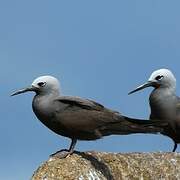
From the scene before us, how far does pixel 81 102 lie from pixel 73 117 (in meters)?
0.38

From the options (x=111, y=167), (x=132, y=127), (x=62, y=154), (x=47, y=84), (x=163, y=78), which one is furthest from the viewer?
(x=163, y=78)

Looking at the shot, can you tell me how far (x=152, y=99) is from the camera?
19.8 metres

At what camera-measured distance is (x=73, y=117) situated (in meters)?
17.1

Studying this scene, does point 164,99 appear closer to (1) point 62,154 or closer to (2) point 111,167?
(2) point 111,167

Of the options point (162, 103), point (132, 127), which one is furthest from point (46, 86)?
point (162, 103)

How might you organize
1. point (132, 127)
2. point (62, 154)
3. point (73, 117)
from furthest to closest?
point (132, 127), point (62, 154), point (73, 117)

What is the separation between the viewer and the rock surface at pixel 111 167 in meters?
17.1

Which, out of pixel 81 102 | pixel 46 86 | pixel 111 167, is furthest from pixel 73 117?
pixel 111 167

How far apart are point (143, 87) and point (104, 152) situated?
202 cm

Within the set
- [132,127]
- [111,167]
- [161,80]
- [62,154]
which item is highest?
[161,80]

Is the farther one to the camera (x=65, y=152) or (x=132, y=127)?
(x=132, y=127)

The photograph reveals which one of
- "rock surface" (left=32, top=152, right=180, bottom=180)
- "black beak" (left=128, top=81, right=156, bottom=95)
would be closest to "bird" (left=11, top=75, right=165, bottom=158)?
"rock surface" (left=32, top=152, right=180, bottom=180)

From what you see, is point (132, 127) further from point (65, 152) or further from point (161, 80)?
point (161, 80)

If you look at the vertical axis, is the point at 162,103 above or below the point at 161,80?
below
